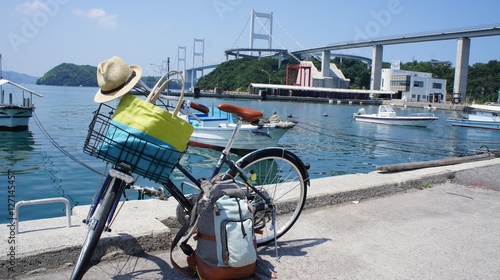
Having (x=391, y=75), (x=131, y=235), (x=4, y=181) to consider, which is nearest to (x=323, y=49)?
(x=391, y=75)

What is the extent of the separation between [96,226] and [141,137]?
1.58 feet

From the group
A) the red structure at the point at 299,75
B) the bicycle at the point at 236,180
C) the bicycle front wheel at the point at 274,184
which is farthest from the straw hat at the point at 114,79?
the red structure at the point at 299,75

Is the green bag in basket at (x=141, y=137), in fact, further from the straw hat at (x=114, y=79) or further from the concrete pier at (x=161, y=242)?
the concrete pier at (x=161, y=242)

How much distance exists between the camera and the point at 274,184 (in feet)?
10.7

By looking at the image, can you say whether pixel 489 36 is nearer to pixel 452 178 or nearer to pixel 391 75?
pixel 391 75

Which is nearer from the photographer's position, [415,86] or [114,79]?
[114,79]

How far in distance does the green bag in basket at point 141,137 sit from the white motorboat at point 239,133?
1199cm

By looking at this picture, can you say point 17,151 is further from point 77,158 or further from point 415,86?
point 415,86

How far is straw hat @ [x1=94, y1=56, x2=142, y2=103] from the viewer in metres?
1.99

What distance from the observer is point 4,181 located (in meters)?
10.1

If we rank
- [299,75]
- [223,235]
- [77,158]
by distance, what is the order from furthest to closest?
[299,75]
[77,158]
[223,235]

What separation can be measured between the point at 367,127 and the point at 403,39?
5238 centimetres

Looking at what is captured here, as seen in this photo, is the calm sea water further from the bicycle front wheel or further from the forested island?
the forested island

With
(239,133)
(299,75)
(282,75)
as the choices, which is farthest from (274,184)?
(282,75)
